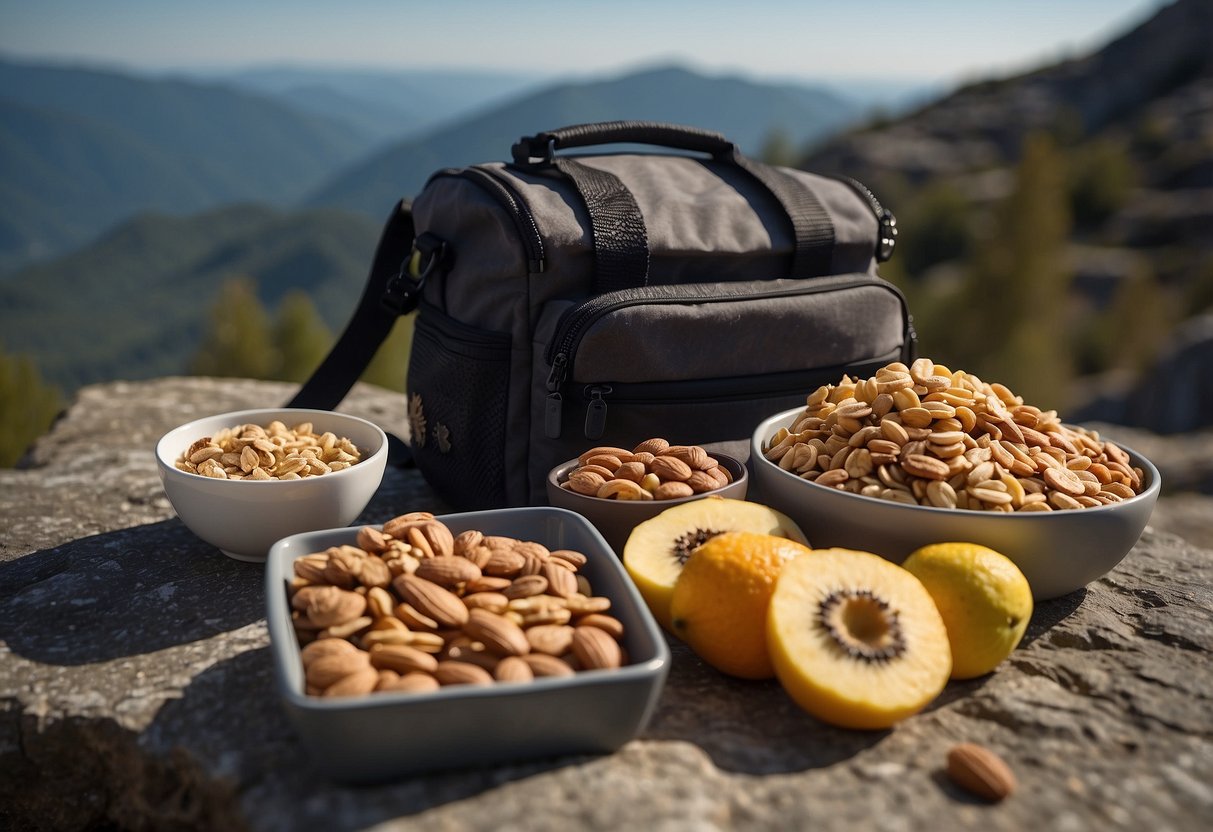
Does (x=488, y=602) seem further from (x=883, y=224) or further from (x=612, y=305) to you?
(x=883, y=224)

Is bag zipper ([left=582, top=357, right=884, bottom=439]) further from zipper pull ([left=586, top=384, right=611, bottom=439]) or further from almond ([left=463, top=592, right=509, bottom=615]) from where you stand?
almond ([left=463, top=592, right=509, bottom=615])

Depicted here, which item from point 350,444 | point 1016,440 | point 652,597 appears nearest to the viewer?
point 652,597

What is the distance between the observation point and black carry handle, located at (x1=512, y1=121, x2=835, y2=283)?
261 centimetres

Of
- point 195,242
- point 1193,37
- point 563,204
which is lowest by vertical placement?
point 195,242

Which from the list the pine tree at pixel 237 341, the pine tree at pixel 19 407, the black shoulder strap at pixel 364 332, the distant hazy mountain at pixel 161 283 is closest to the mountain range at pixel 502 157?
the distant hazy mountain at pixel 161 283

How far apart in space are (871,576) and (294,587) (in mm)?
1048

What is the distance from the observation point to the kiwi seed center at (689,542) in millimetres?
1950

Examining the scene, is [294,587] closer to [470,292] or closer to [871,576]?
[871,576]

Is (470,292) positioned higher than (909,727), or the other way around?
(470,292)

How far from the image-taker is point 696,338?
8.68 feet

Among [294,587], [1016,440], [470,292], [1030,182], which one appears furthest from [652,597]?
Result: [1030,182]

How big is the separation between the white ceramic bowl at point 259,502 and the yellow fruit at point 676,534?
0.71 metres

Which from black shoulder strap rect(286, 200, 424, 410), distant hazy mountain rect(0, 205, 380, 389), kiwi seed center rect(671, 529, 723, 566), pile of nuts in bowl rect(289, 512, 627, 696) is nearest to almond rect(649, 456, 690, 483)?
kiwi seed center rect(671, 529, 723, 566)

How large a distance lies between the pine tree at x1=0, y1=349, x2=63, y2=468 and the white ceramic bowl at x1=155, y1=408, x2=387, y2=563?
26.9 metres
